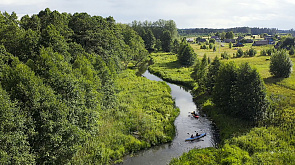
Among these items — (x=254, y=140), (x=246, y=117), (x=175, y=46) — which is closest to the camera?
(x=254, y=140)

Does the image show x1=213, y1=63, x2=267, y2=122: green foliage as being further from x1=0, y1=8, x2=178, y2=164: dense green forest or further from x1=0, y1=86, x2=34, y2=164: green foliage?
x1=0, y1=86, x2=34, y2=164: green foliage

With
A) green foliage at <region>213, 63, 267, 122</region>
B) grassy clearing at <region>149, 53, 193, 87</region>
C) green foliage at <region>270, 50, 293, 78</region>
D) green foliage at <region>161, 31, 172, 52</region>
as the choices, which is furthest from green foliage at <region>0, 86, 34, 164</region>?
green foliage at <region>161, 31, 172, 52</region>

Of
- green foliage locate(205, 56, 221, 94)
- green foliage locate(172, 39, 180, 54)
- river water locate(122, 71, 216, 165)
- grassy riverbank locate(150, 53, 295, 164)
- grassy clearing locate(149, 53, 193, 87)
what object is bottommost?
river water locate(122, 71, 216, 165)

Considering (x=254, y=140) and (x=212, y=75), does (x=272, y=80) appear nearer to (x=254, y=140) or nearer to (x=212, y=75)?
(x=212, y=75)

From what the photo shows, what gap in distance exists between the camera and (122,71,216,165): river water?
95.0 feet

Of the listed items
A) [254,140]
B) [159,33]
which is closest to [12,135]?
[254,140]

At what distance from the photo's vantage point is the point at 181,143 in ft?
109

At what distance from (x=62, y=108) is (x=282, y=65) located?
6047cm

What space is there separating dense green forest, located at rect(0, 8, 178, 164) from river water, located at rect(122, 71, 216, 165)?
53.2 inches

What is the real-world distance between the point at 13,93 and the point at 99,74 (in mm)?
19835

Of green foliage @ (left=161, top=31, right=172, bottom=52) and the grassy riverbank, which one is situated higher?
green foliage @ (left=161, top=31, right=172, bottom=52)

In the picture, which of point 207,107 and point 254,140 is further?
point 207,107

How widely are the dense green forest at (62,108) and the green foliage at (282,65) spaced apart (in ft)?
115

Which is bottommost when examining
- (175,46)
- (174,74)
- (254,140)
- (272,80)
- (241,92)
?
(254,140)
